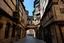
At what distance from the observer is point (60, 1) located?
735cm

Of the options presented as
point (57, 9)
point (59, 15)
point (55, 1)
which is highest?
point (55, 1)

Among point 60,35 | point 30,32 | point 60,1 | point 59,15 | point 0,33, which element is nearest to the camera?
point 0,33

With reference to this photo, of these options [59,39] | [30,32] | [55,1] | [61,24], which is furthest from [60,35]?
[30,32]

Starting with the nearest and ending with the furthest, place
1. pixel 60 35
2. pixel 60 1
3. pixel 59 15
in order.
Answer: pixel 60 35 < pixel 59 15 < pixel 60 1

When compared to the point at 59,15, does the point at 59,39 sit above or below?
below

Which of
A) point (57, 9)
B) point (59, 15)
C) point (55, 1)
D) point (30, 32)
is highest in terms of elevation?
point (55, 1)

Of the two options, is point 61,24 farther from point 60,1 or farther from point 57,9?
point 60,1

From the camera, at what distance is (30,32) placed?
3794 cm

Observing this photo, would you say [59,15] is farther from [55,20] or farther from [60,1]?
[60,1]

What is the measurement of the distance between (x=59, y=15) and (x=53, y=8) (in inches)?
35.5

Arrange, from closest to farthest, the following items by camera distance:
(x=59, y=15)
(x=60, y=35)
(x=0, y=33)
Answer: (x=0, y=33)
(x=60, y=35)
(x=59, y=15)

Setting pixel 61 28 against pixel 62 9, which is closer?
pixel 61 28

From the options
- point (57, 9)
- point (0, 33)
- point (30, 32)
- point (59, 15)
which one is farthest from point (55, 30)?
point (30, 32)

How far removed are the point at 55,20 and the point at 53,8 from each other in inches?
53.5
